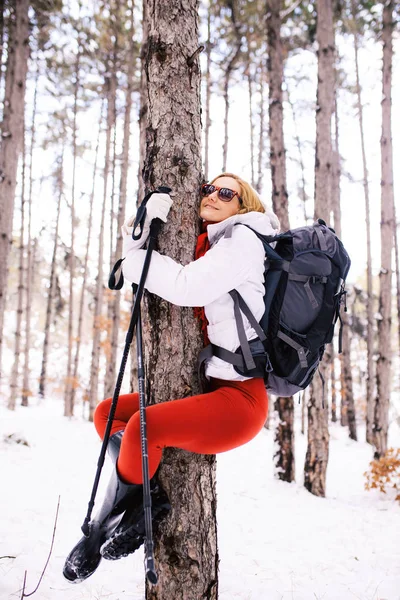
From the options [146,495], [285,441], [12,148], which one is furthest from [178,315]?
[12,148]

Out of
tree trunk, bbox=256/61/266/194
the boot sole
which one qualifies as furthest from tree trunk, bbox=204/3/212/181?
the boot sole

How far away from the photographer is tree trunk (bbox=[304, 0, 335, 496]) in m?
6.42

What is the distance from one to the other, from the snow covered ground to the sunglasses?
2.69m

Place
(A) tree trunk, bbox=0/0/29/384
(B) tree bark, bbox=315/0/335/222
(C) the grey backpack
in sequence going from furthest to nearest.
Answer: (A) tree trunk, bbox=0/0/29/384, (B) tree bark, bbox=315/0/335/222, (C) the grey backpack

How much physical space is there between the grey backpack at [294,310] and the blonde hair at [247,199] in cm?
23

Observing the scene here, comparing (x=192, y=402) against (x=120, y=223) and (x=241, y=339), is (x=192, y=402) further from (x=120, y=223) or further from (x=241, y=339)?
(x=120, y=223)

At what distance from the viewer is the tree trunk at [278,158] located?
671 centimetres

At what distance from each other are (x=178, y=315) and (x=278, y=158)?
593 centimetres

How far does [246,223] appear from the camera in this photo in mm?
2145

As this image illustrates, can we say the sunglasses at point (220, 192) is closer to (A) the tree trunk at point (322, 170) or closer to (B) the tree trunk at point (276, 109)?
(A) the tree trunk at point (322, 170)

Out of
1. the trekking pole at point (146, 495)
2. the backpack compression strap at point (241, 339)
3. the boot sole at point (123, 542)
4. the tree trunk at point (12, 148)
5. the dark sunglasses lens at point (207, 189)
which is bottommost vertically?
the boot sole at point (123, 542)

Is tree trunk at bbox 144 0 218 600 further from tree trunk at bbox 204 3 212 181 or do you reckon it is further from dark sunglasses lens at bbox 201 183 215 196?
tree trunk at bbox 204 3 212 181

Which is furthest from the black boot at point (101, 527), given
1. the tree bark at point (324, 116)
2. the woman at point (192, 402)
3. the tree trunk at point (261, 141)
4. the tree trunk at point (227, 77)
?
the tree trunk at point (261, 141)

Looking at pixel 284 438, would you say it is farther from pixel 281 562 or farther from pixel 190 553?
pixel 190 553
